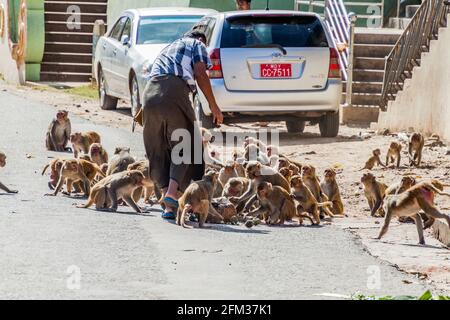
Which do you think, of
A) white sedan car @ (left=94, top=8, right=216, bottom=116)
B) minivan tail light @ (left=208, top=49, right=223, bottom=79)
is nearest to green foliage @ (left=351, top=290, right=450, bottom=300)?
minivan tail light @ (left=208, top=49, right=223, bottom=79)

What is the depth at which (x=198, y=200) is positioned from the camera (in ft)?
42.6

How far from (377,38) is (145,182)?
1237 cm

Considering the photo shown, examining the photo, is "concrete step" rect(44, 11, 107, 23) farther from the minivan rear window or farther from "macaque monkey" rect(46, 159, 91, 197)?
"macaque monkey" rect(46, 159, 91, 197)

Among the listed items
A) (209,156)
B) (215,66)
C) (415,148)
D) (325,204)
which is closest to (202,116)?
(215,66)

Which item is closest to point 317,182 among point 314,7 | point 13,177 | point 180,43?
point 180,43

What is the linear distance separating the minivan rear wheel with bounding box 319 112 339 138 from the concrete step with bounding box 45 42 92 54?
12.6 metres

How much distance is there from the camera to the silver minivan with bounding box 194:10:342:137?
20391 mm

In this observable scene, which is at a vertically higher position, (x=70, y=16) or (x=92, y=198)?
(x=92, y=198)

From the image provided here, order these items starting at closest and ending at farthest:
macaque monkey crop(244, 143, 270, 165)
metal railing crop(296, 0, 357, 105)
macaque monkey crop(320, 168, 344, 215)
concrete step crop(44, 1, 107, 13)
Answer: macaque monkey crop(320, 168, 344, 215) < macaque monkey crop(244, 143, 270, 165) < metal railing crop(296, 0, 357, 105) < concrete step crop(44, 1, 107, 13)

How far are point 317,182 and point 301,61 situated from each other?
20.2 ft

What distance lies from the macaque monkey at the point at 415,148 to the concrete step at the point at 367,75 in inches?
274

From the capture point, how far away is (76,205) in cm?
1430

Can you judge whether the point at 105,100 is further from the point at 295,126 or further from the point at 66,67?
the point at 66,67

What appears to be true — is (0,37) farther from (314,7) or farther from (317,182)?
(317,182)
